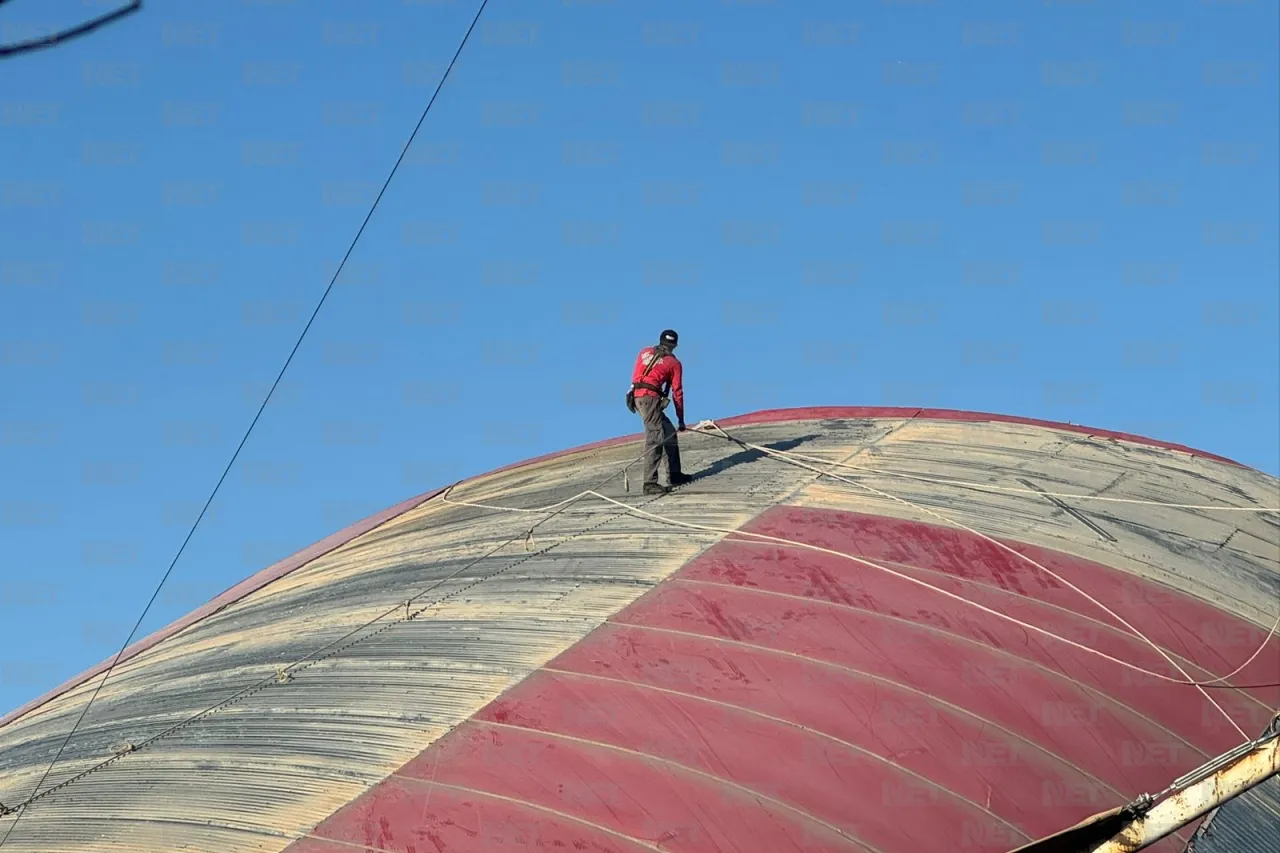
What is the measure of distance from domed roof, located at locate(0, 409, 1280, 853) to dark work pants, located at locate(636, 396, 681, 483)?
0.44 metres

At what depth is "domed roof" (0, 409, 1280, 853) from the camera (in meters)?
13.6

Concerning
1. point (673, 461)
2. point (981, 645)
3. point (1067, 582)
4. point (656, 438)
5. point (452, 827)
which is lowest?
point (452, 827)

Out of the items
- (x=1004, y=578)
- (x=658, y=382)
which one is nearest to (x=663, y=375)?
(x=658, y=382)

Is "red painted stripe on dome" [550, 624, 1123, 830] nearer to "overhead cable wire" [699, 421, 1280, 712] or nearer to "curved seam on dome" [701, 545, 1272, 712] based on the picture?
"curved seam on dome" [701, 545, 1272, 712]

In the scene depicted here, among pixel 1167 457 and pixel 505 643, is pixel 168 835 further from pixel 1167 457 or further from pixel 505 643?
pixel 1167 457

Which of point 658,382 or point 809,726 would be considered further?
point 658,382

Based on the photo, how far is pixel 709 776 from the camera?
547 inches

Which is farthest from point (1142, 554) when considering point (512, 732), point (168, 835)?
point (168, 835)

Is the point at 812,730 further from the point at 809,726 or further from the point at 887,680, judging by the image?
the point at 887,680

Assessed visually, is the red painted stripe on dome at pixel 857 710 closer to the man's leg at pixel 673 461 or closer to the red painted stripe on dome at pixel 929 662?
the red painted stripe on dome at pixel 929 662

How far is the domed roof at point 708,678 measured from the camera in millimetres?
13578

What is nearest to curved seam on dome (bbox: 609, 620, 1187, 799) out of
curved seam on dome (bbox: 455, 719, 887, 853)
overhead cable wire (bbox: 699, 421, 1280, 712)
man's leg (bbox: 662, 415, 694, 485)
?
curved seam on dome (bbox: 455, 719, 887, 853)

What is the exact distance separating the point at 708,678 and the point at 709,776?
1.54 metres

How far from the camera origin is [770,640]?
1603 centimetres
